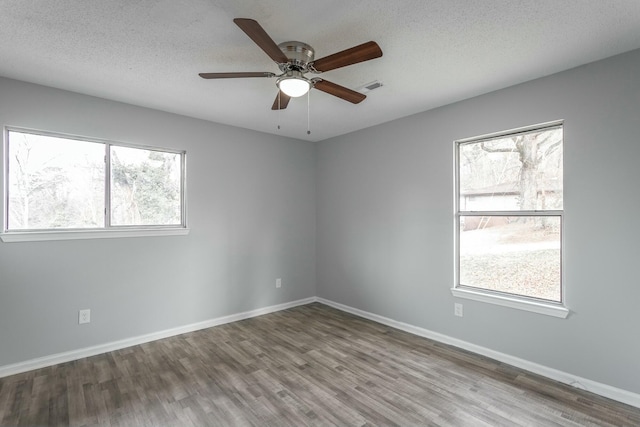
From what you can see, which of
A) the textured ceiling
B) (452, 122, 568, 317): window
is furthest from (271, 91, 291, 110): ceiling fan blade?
(452, 122, 568, 317): window

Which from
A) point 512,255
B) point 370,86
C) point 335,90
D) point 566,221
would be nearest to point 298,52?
point 335,90

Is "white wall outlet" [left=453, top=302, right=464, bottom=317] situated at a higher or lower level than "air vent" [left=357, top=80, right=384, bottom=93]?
lower

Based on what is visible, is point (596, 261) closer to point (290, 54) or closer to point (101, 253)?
point (290, 54)

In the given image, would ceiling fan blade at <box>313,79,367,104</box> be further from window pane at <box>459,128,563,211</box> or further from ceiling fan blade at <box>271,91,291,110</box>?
window pane at <box>459,128,563,211</box>

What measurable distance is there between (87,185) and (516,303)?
4224 millimetres

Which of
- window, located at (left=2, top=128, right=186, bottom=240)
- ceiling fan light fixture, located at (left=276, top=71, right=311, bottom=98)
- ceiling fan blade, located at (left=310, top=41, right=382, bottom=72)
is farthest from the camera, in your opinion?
window, located at (left=2, top=128, right=186, bottom=240)

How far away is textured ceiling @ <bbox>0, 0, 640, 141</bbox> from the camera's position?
1.74 meters

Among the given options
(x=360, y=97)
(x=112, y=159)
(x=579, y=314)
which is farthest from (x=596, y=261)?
(x=112, y=159)

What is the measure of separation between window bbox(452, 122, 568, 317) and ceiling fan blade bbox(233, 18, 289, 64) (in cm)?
226

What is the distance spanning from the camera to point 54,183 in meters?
2.87

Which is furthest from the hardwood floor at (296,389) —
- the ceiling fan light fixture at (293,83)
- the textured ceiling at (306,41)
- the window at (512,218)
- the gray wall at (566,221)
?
the textured ceiling at (306,41)

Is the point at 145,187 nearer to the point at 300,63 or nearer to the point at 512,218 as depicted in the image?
the point at 300,63

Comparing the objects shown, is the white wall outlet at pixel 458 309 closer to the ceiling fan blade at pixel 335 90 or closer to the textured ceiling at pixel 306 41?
the textured ceiling at pixel 306 41

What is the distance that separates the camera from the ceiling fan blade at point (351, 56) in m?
1.65
